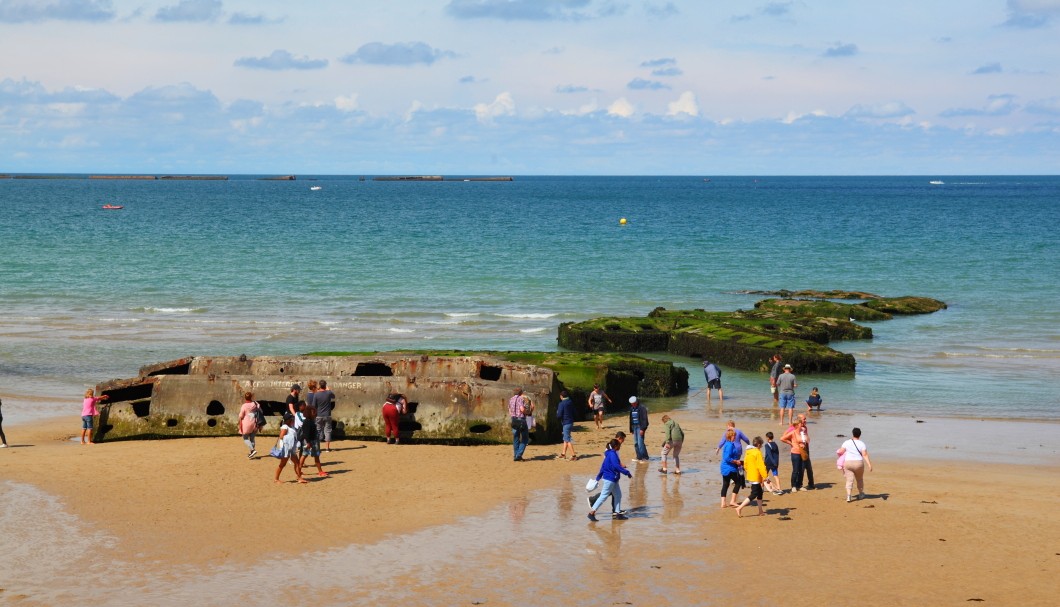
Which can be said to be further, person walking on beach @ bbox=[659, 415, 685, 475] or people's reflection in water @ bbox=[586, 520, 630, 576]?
person walking on beach @ bbox=[659, 415, 685, 475]

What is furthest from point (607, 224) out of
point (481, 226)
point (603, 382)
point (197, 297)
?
point (603, 382)

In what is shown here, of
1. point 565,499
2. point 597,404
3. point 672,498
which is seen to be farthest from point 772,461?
point 597,404

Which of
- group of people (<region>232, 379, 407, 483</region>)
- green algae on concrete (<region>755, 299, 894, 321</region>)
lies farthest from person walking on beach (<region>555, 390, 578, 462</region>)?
green algae on concrete (<region>755, 299, 894, 321</region>)

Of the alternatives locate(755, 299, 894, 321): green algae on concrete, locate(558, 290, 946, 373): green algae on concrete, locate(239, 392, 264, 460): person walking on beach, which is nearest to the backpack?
locate(239, 392, 264, 460): person walking on beach

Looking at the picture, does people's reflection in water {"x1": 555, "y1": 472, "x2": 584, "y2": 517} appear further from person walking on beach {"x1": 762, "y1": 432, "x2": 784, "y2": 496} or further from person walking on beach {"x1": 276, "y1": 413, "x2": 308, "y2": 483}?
person walking on beach {"x1": 276, "y1": 413, "x2": 308, "y2": 483}

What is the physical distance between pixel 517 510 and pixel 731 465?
138 inches

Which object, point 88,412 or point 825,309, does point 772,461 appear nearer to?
point 88,412

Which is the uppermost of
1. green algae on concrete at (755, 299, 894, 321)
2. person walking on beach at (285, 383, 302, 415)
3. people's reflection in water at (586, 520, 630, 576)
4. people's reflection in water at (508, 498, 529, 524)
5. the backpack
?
green algae on concrete at (755, 299, 894, 321)

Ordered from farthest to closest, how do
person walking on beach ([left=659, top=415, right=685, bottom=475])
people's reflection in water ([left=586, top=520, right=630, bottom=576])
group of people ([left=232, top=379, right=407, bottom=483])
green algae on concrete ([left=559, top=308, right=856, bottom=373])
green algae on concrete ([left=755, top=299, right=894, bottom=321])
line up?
green algae on concrete ([left=755, top=299, right=894, bottom=321]) → green algae on concrete ([left=559, top=308, right=856, bottom=373]) → person walking on beach ([left=659, top=415, right=685, bottom=475]) → group of people ([left=232, top=379, right=407, bottom=483]) → people's reflection in water ([left=586, top=520, right=630, bottom=576])

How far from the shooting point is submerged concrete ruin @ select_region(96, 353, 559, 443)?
22.8 m

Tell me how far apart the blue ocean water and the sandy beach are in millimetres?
9469

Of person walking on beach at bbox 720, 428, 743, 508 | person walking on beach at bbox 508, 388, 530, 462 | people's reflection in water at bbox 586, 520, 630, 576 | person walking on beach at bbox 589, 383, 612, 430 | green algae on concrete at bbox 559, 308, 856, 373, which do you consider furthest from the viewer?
green algae on concrete at bbox 559, 308, 856, 373

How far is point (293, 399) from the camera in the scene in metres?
21.7

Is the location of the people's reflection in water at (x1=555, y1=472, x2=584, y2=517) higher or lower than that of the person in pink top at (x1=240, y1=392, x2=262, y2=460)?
lower
